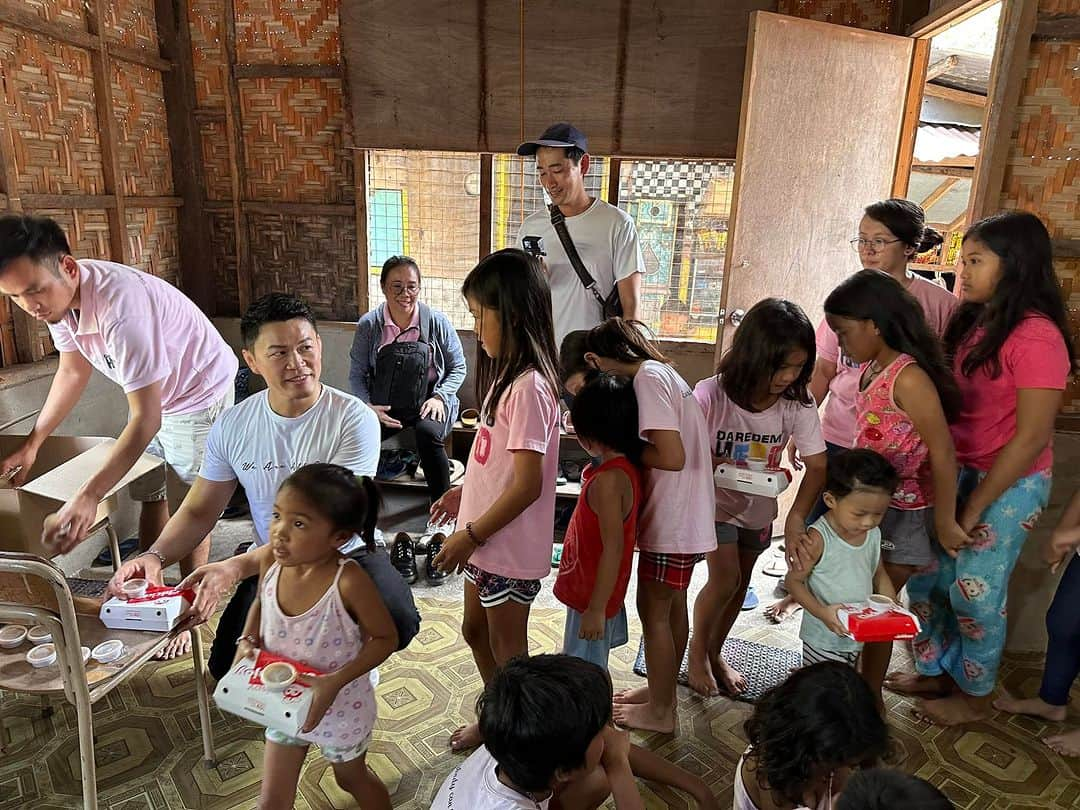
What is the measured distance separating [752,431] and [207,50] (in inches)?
159

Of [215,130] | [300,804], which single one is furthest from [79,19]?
[300,804]

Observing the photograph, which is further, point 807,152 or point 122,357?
point 807,152

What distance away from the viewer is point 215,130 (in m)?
4.44

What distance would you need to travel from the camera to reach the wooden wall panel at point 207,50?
4258 millimetres

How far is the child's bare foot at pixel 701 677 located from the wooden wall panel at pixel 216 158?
3878mm

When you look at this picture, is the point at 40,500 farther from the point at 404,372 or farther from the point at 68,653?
the point at 404,372

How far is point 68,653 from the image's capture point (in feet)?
5.12

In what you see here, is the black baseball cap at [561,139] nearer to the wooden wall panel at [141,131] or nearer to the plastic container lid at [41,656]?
the plastic container lid at [41,656]

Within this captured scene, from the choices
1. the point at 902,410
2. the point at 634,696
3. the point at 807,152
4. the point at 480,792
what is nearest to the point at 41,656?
the point at 480,792

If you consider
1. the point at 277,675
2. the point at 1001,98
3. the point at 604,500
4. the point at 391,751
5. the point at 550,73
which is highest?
the point at 550,73

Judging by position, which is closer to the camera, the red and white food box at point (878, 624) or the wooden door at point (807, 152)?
the red and white food box at point (878, 624)

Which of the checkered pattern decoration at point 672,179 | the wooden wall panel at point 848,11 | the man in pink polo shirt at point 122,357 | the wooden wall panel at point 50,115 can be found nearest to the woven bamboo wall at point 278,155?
the wooden wall panel at point 50,115

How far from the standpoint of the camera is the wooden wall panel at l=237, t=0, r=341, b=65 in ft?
13.7

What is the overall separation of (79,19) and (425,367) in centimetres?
239
